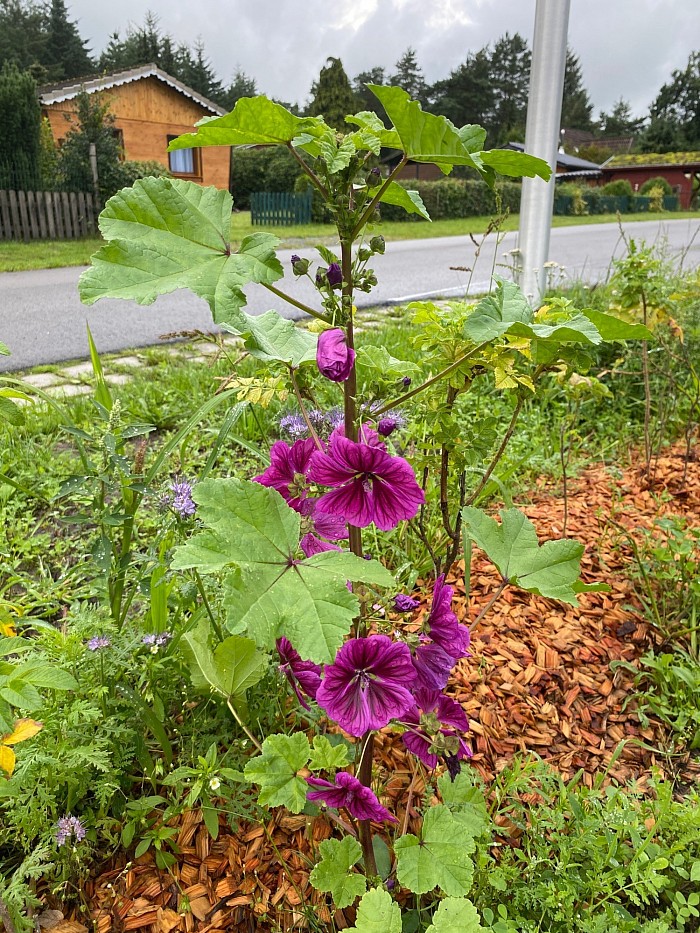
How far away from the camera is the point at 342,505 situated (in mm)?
931

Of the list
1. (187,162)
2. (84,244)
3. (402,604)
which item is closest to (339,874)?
(402,604)

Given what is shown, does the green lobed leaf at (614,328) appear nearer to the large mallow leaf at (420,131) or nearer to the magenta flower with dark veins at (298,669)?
the large mallow leaf at (420,131)

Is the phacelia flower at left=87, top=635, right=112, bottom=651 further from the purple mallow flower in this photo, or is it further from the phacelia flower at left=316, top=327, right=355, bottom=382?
the phacelia flower at left=316, top=327, right=355, bottom=382

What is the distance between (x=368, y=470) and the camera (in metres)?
0.90

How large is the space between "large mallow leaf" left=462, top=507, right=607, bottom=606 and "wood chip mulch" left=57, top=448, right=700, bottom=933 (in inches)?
17.2

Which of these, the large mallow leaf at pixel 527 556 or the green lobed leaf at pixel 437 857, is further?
the large mallow leaf at pixel 527 556

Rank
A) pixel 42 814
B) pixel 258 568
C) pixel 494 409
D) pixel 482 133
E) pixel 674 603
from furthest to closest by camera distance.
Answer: pixel 494 409 < pixel 674 603 < pixel 42 814 < pixel 482 133 < pixel 258 568

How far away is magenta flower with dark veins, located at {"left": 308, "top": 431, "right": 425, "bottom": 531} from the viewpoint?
2.91 feet

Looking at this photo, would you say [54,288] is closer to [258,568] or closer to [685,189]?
[258,568]

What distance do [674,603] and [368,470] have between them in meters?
1.45

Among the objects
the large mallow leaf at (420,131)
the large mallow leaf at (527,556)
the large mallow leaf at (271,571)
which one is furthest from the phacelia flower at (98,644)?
the large mallow leaf at (420,131)

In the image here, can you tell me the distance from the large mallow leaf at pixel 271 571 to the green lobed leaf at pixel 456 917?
448 mm

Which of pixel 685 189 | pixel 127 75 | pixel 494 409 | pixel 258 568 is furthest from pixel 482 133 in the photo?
pixel 685 189

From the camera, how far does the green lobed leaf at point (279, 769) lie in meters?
0.96
